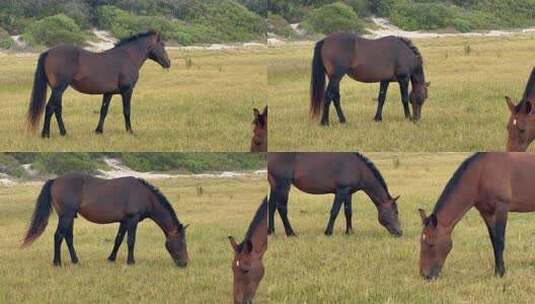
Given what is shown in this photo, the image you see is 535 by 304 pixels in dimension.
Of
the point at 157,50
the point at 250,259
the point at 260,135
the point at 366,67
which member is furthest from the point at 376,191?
the point at 157,50

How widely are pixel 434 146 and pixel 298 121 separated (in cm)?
159

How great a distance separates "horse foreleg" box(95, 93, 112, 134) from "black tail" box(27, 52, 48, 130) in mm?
659

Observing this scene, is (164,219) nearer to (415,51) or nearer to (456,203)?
(456,203)

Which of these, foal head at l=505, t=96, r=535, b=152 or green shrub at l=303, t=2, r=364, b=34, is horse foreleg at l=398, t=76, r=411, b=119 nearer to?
green shrub at l=303, t=2, r=364, b=34

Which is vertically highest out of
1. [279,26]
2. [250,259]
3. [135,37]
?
[279,26]

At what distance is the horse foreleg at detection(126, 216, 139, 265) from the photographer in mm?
9536

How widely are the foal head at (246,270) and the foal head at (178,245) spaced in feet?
5.29

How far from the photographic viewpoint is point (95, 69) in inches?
325

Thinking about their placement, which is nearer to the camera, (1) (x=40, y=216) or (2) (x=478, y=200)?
(2) (x=478, y=200)

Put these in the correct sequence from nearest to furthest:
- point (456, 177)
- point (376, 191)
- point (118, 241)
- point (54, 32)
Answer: point (54, 32) < point (456, 177) < point (118, 241) < point (376, 191)

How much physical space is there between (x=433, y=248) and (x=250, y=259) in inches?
97.5

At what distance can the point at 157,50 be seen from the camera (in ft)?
27.3

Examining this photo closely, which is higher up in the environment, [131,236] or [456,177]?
[456,177]

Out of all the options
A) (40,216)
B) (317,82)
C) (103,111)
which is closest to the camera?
(103,111)
